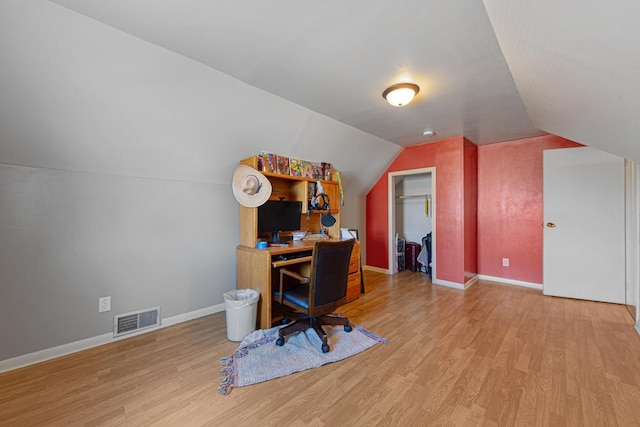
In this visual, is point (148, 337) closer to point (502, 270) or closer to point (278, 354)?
point (278, 354)

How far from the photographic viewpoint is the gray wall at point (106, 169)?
1.56 meters

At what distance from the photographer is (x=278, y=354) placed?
194 cm

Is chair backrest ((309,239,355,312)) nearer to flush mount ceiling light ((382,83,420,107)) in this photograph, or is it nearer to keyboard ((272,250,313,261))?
keyboard ((272,250,313,261))

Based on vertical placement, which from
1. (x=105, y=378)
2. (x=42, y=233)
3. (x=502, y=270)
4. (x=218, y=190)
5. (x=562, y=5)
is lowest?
(x=105, y=378)

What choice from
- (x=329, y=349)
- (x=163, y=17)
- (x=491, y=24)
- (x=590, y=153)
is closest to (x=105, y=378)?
(x=329, y=349)

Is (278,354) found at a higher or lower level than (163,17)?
lower

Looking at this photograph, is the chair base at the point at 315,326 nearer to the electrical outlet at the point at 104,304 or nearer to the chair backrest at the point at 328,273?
the chair backrest at the point at 328,273

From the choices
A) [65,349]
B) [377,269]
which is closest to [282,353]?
[65,349]

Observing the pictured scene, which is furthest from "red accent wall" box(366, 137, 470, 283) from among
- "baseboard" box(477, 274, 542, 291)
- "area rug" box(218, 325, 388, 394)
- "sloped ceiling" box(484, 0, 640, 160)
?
"area rug" box(218, 325, 388, 394)

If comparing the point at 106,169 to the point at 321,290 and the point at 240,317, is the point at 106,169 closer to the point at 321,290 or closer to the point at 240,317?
the point at 240,317

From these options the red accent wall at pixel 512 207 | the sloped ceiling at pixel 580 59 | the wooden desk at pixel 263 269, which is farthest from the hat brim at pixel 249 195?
the red accent wall at pixel 512 207

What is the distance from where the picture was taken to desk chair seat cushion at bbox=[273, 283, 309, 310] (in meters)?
2.00

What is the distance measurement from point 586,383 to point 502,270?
2558 millimetres

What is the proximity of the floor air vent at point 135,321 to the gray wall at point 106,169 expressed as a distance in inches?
2.6
